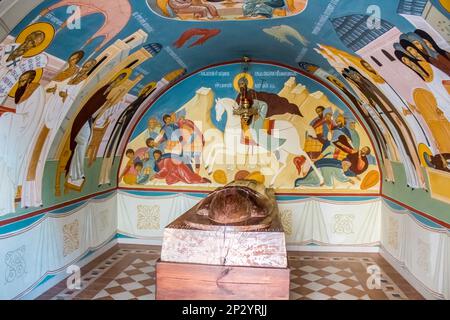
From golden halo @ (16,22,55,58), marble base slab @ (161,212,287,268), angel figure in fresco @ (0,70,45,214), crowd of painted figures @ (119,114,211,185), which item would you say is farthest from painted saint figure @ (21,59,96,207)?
crowd of painted figures @ (119,114,211,185)

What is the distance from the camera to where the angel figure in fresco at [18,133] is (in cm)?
412

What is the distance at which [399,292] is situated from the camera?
5.44m

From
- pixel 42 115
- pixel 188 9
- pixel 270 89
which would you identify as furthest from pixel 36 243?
pixel 270 89

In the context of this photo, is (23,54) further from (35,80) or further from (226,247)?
(226,247)

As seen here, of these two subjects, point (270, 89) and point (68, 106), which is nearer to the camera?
point (68, 106)

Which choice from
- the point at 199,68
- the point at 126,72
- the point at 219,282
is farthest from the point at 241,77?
the point at 219,282

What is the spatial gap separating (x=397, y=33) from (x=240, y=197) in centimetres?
245

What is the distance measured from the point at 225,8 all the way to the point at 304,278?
4110 mm

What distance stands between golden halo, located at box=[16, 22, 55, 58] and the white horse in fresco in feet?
14.0

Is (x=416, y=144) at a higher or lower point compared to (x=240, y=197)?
higher

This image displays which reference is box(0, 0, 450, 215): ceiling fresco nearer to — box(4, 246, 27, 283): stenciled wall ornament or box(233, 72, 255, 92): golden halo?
box(233, 72, 255, 92): golden halo

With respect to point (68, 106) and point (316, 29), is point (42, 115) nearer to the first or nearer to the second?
point (68, 106)

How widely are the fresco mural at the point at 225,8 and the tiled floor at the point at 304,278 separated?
3619 millimetres

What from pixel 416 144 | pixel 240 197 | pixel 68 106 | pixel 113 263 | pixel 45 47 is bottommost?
pixel 113 263
